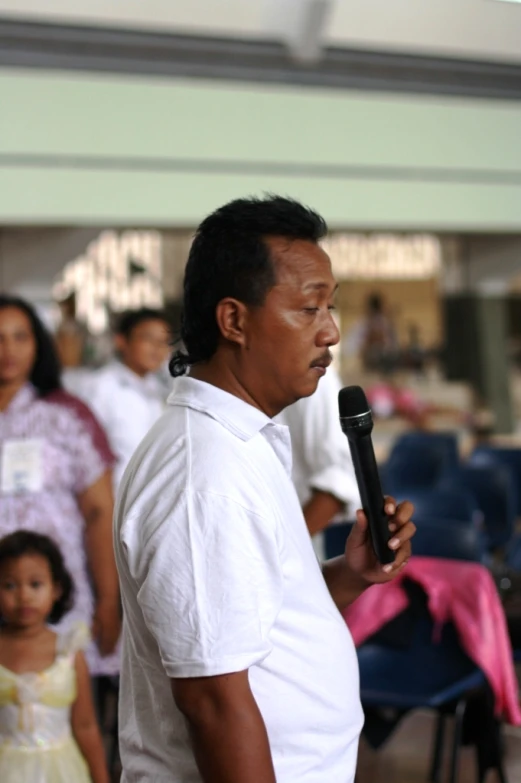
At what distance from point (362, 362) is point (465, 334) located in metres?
2.33

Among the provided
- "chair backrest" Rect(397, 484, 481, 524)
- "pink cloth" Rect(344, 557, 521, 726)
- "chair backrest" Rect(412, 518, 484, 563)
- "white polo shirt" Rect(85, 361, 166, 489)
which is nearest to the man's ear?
"pink cloth" Rect(344, 557, 521, 726)

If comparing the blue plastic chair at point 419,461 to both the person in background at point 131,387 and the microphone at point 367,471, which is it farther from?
the microphone at point 367,471

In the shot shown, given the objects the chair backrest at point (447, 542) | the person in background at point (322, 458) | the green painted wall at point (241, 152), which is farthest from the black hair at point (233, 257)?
the green painted wall at point (241, 152)

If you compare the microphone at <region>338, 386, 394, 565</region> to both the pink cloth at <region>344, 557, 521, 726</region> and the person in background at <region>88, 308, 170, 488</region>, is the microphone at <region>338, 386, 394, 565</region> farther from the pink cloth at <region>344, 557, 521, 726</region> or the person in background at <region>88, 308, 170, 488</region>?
the person in background at <region>88, 308, 170, 488</region>

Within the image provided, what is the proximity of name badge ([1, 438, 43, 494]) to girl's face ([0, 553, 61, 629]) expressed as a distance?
1.01 ft

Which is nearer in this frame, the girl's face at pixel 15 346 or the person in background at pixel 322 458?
the person in background at pixel 322 458

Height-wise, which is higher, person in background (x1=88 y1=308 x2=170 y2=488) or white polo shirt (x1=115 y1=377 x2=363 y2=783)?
person in background (x1=88 y1=308 x2=170 y2=488)

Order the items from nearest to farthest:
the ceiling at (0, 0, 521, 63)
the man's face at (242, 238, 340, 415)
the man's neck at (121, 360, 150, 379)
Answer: the man's face at (242, 238, 340, 415), the man's neck at (121, 360, 150, 379), the ceiling at (0, 0, 521, 63)

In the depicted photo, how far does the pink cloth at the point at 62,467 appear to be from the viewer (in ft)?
10.5

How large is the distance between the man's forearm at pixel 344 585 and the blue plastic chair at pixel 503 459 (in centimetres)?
531

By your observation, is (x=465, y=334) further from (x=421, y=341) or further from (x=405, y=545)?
(x=405, y=545)

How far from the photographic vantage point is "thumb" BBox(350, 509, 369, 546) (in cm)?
154

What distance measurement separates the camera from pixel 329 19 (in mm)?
4965

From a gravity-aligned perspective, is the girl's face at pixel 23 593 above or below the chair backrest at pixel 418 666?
above
